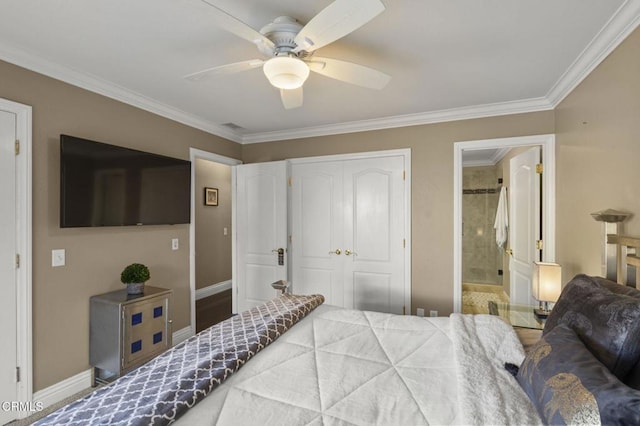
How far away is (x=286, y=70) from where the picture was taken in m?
1.63

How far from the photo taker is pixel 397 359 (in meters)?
1.38

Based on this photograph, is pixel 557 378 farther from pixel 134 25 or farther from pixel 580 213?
pixel 134 25

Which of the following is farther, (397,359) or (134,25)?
(134,25)

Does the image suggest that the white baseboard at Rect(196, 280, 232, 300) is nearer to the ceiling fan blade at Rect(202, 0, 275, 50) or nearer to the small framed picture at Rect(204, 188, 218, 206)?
the small framed picture at Rect(204, 188, 218, 206)

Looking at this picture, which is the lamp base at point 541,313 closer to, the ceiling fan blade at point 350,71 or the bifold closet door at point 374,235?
the bifold closet door at point 374,235

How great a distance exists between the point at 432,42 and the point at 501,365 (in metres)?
1.80

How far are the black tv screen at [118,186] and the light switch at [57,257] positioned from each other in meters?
0.22

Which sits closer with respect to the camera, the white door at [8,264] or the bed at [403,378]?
the bed at [403,378]

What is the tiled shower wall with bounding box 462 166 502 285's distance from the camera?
18.9ft

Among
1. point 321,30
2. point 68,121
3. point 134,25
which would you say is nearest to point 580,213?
point 321,30

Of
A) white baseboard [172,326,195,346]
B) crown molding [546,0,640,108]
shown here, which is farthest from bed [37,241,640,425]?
white baseboard [172,326,195,346]

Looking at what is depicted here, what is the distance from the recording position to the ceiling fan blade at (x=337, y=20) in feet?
3.88

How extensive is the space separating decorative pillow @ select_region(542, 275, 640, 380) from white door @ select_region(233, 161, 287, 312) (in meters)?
2.81

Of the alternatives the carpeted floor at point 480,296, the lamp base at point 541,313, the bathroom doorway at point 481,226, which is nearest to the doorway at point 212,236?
the carpeted floor at point 480,296
